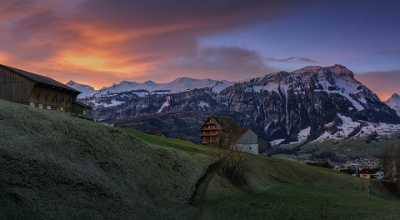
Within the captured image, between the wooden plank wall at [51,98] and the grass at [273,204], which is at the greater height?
the wooden plank wall at [51,98]

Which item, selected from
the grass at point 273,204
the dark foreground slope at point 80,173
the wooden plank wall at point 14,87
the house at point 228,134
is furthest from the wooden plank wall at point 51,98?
the house at point 228,134

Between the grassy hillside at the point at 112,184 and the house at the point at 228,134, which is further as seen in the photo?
the house at the point at 228,134

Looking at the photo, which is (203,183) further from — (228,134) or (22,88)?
(228,134)

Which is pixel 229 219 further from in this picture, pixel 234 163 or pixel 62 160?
pixel 234 163

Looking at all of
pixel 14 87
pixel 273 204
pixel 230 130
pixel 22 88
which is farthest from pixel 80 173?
pixel 230 130

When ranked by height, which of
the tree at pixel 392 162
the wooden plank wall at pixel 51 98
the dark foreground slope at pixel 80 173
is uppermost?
the wooden plank wall at pixel 51 98

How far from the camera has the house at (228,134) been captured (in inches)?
6127

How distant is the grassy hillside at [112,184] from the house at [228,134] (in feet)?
313

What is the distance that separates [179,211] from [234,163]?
27.2 m

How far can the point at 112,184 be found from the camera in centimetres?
3891

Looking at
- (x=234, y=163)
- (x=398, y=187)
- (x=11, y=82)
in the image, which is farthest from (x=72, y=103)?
(x=398, y=187)

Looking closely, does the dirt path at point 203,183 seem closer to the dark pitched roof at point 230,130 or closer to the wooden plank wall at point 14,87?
the wooden plank wall at point 14,87

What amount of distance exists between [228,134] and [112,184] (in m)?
119

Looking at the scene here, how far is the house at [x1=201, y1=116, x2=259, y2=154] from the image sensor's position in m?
156
